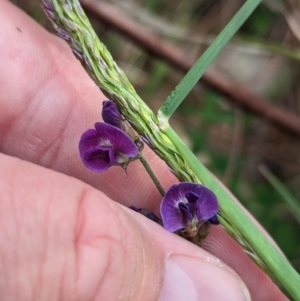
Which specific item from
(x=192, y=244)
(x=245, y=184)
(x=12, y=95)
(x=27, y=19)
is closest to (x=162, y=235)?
(x=192, y=244)

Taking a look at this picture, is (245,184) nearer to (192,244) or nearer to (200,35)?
(200,35)

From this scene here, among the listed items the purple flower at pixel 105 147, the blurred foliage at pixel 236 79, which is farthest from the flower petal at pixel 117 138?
the blurred foliage at pixel 236 79

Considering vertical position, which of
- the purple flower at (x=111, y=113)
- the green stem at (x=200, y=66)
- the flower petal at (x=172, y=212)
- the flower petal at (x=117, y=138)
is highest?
the green stem at (x=200, y=66)

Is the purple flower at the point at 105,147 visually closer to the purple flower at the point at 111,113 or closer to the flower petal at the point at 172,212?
the purple flower at the point at 111,113

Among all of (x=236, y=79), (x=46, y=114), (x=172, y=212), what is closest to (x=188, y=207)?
(x=172, y=212)

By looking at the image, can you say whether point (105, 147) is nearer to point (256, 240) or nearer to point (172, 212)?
point (172, 212)
